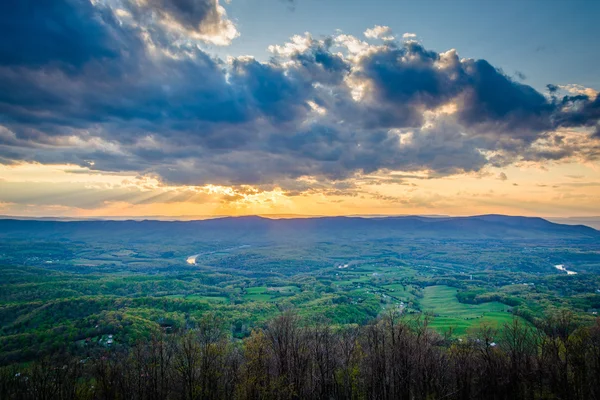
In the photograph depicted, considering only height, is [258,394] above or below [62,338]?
above

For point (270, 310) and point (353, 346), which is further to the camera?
point (270, 310)

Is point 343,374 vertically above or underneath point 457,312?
above

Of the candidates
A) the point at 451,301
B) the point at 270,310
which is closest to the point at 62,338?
the point at 270,310

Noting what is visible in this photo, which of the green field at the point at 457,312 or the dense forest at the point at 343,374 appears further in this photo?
the green field at the point at 457,312

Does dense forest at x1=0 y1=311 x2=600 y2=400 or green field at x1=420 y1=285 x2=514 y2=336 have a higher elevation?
dense forest at x1=0 y1=311 x2=600 y2=400

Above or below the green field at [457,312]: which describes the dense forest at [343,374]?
above

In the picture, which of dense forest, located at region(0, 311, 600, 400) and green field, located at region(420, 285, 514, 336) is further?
green field, located at region(420, 285, 514, 336)

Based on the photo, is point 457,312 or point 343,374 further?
point 457,312

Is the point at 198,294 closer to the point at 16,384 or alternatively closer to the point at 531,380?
the point at 16,384
